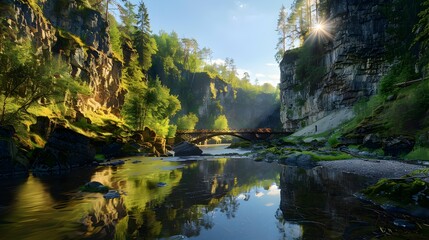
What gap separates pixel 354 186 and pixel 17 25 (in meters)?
45.7

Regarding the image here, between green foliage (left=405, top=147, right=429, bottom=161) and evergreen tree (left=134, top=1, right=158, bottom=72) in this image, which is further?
evergreen tree (left=134, top=1, right=158, bottom=72)

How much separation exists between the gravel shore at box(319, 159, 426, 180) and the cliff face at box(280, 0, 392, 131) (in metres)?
40.5

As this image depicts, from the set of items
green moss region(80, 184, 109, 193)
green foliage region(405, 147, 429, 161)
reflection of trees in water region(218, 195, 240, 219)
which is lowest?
reflection of trees in water region(218, 195, 240, 219)

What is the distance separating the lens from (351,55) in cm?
5800

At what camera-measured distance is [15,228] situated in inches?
334

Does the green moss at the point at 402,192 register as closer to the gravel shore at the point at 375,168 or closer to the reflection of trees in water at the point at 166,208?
the gravel shore at the point at 375,168

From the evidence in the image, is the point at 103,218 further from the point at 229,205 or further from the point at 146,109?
the point at 146,109

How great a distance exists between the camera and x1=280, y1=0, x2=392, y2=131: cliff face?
5522 centimetres

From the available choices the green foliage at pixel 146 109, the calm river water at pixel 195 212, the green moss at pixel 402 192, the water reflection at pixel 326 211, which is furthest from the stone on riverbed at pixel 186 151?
the green moss at pixel 402 192

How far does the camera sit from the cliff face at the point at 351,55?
5522 cm

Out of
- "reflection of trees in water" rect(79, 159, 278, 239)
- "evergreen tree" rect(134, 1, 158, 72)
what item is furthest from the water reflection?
"evergreen tree" rect(134, 1, 158, 72)

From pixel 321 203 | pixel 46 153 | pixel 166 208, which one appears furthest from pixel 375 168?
pixel 46 153

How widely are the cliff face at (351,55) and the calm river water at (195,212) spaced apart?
4738 centimetres

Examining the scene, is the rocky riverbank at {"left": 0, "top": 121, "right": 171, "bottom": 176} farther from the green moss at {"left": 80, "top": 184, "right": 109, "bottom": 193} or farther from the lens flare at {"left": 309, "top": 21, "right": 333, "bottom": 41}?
the lens flare at {"left": 309, "top": 21, "right": 333, "bottom": 41}
